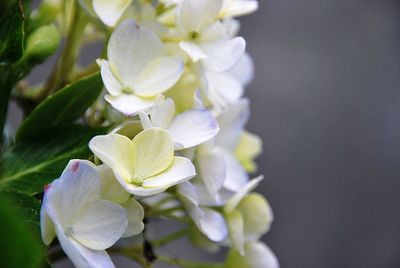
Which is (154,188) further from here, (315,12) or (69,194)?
(315,12)

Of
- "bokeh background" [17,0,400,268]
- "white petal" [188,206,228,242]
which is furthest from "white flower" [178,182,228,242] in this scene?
"bokeh background" [17,0,400,268]

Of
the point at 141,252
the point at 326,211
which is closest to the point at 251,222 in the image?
the point at 141,252

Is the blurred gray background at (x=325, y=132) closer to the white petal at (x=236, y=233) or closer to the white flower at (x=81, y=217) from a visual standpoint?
the white petal at (x=236, y=233)

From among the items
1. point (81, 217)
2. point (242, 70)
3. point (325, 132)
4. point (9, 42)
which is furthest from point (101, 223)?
point (325, 132)

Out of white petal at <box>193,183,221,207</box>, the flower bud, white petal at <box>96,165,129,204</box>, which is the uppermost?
white petal at <box>96,165,129,204</box>

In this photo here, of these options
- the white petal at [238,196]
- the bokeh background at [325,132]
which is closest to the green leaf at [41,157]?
the white petal at [238,196]

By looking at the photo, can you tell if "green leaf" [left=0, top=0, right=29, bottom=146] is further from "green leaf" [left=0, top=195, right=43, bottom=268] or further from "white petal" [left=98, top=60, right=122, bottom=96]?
"green leaf" [left=0, top=195, right=43, bottom=268]
